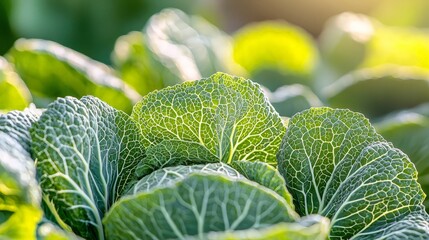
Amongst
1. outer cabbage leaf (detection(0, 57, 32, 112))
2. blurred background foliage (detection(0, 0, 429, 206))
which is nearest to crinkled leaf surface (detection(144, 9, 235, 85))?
blurred background foliage (detection(0, 0, 429, 206))

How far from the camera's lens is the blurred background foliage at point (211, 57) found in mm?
765

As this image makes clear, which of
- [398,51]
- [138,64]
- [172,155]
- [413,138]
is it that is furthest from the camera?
[398,51]

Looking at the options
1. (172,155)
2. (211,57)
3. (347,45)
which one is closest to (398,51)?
(347,45)

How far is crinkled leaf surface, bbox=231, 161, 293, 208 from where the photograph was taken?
47 centimetres

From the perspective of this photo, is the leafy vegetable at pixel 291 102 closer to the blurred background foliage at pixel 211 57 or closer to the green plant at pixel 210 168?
the blurred background foliage at pixel 211 57

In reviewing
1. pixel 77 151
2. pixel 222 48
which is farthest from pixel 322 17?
pixel 77 151

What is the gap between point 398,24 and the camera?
4.52 feet

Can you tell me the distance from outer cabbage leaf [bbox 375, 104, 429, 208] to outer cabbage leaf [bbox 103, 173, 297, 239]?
356mm

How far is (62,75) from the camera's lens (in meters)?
0.77

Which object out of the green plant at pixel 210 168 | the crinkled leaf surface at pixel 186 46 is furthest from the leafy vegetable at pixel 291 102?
the green plant at pixel 210 168

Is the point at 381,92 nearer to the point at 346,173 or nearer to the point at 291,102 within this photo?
the point at 291,102

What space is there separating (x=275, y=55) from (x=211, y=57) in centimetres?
18

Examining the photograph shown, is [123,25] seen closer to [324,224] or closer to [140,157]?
[140,157]

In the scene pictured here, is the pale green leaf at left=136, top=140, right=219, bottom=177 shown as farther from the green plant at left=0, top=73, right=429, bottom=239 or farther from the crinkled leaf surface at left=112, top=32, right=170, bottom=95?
the crinkled leaf surface at left=112, top=32, right=170, bottom=95
